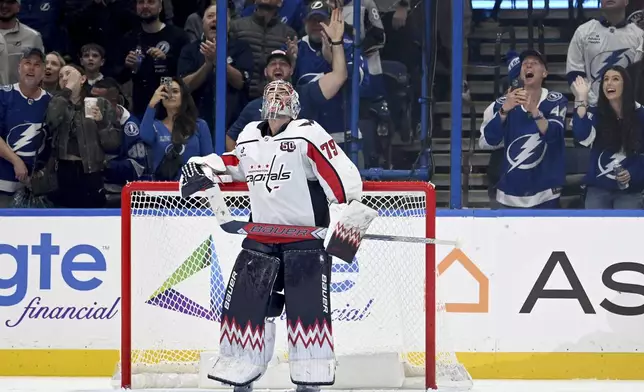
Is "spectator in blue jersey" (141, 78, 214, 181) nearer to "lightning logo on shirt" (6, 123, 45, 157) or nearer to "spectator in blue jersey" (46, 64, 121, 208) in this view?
"spectator in blue jersey" (46, 64, 121, 208)

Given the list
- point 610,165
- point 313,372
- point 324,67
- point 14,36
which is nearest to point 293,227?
point 313,372

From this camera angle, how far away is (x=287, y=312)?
429 centimetres

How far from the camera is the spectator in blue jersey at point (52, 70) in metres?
5.55

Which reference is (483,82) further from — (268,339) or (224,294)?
(268,339)

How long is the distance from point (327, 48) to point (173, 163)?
3.03 feet

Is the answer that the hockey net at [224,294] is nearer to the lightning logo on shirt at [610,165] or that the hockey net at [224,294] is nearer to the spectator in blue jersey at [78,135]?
the spectator in blue jersey at [78,135]

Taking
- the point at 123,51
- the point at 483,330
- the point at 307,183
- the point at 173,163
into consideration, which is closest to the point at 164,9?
the point at 123,51

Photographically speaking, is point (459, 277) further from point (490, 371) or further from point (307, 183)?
point (307, 183)

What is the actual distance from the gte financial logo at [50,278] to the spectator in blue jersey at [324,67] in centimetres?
124

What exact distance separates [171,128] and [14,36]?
0.89 m

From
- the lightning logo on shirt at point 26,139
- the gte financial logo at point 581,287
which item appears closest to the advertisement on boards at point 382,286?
the gte financial logo at point 581,287

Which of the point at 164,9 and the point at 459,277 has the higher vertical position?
the point at 164,9

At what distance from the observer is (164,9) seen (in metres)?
5.59

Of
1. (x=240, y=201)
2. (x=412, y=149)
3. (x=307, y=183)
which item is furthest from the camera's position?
(x=412, y=149)
